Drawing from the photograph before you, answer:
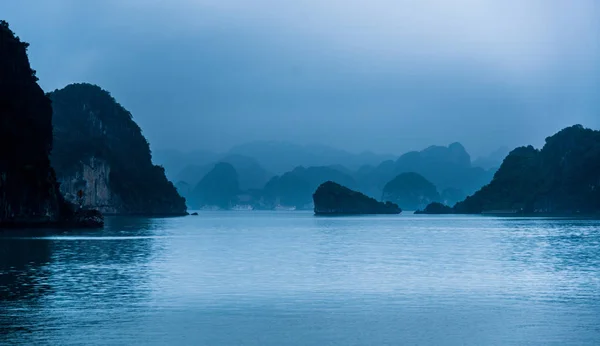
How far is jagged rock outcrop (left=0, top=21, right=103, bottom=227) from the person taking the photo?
548 ft

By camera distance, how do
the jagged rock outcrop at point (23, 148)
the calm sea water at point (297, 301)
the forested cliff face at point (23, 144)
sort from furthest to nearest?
the jagged rock outcrop at point (23, 148) < the forested cliff face at point (23, 144) < the calm sea water at point (297, 301)

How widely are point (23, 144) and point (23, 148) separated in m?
0.88

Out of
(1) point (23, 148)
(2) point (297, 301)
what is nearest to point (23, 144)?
(1) point (23, 148)

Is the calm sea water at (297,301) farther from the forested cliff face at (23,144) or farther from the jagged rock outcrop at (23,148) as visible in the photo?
the jagged rock outcrop at (23,148)

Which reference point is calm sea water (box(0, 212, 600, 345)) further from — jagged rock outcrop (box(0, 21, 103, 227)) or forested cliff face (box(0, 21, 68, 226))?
jagged rock outcrop (box(0, 21, 103, 227))

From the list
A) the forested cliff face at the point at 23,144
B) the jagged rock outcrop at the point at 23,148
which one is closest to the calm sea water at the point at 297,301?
the forested cliff face at the point at 23,144

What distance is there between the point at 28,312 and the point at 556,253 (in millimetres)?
63399

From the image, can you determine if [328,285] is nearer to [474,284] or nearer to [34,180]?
[474,284]

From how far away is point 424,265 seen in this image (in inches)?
2586

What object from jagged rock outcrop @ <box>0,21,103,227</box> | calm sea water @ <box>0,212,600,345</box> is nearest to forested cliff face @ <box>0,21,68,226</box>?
jagged rock outcrop @ <box>0,21,103,227</box>

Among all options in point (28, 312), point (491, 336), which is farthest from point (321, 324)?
point (28, 312)

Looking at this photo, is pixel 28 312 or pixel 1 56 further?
pixel 1 56

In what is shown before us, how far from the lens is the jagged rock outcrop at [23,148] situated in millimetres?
167125

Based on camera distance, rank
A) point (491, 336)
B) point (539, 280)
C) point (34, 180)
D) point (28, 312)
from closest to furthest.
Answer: point (491, 336)
point (28, 312)
point (539, 280)
point (34, 180)
